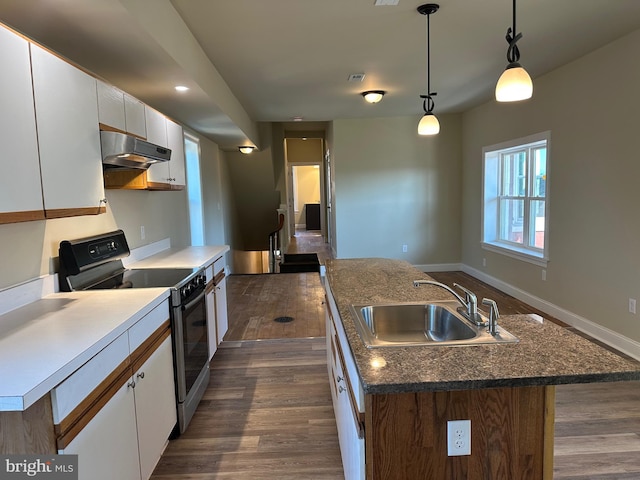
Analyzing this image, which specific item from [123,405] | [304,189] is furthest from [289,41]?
[304,189]

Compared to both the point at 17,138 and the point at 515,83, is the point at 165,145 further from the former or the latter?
the point at 515,83

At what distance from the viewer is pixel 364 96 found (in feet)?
16.2

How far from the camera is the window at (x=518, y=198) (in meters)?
4.70

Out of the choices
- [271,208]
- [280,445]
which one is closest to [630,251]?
[280,445]

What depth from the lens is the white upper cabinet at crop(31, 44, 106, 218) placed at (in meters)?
1.67

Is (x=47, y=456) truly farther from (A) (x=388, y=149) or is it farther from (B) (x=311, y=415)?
(A) (x=388, y=149)

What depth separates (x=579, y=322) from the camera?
3.99m

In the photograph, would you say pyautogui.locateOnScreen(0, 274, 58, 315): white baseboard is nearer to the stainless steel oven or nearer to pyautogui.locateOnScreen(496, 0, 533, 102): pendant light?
→ the stainless steel oven

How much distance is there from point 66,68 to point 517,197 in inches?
200

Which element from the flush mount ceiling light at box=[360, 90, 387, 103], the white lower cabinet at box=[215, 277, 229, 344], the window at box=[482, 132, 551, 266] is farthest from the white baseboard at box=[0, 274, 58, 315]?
the window at box=[482, 132, 551, 266]

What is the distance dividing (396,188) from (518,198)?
1.93 m

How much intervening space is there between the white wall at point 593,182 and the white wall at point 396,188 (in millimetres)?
1728

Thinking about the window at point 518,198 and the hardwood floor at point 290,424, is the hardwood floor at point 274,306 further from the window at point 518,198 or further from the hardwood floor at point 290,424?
the window at point 518,198

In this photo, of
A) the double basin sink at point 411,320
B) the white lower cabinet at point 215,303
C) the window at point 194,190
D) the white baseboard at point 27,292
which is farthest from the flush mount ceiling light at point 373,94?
the white baseboard at point 27,292
